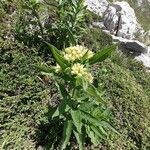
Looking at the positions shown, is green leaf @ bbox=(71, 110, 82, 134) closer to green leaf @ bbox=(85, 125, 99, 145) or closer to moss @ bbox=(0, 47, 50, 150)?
green leaf @ bbox=(85, 125, 99, 145)

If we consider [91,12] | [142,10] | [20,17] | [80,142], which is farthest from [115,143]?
[142,10]

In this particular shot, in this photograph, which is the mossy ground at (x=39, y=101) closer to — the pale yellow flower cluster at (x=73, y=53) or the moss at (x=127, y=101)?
the moss at (x=127, y=101)

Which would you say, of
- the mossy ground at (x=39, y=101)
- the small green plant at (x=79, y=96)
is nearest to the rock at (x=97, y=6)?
the mossy ground at (x=39, y=101)

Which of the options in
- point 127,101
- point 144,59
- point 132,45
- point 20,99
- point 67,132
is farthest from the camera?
point 132,45

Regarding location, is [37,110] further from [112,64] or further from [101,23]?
[101,23]

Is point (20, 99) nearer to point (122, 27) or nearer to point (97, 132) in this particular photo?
point (97, 132)

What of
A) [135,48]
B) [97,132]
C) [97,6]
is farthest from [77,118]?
[97,6]
